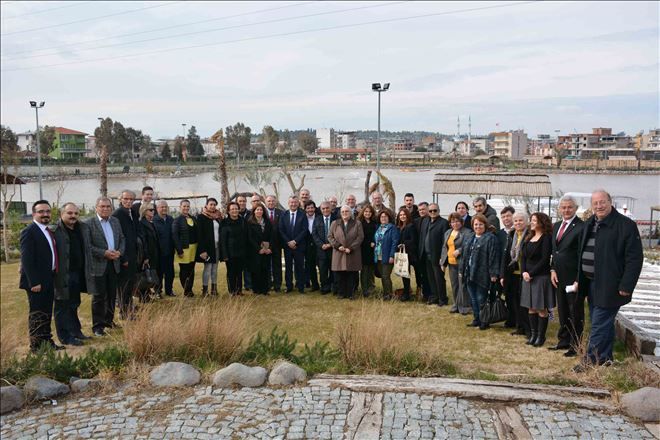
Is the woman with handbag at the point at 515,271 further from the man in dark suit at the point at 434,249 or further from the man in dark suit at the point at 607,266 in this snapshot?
the man in dark suit at the point at 434,249

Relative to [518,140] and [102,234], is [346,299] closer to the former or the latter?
[102,234]

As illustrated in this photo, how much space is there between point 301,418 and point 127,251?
3660 mm

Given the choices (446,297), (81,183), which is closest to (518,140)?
(81,183)

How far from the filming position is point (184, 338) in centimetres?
494

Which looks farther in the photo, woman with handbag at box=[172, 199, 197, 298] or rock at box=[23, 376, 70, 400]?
woman with handbag at box=[172, 199, 197, 298]

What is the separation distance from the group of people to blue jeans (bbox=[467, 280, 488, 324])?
14 mm

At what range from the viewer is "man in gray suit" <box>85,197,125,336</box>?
5.98 meters

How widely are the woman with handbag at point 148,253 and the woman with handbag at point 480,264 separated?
3.99 metres

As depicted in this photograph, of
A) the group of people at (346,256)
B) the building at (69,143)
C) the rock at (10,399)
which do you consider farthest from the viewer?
the building at (69,143)

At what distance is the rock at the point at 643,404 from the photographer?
12.1ft

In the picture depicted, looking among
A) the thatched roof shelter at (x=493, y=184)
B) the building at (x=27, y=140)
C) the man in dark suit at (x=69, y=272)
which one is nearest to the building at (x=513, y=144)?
the building at (x=27, y=140)

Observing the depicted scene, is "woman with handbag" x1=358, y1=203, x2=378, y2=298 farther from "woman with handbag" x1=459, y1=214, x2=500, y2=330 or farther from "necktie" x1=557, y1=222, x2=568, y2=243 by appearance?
"necktie" x1=557, y1=222, x2=568, y2=243

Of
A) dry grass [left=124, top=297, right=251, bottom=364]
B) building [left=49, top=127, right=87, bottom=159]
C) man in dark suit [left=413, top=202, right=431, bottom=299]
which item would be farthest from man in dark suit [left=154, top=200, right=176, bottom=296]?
building [left=49, top=127, right=87, bottom=159]

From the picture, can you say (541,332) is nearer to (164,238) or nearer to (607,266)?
(607,266)
